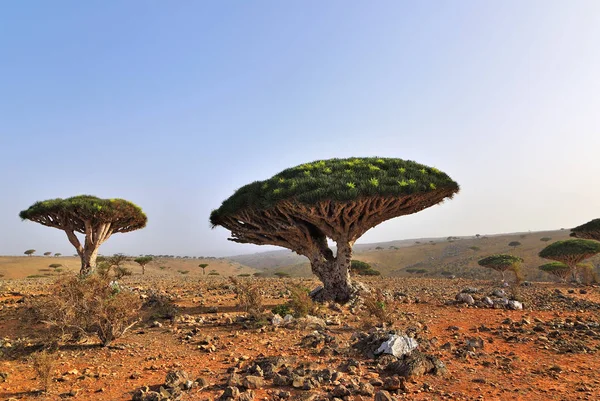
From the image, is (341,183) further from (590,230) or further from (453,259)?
(453,259)

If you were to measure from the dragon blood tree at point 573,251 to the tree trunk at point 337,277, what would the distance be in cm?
2398

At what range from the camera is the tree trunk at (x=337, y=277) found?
553 inches

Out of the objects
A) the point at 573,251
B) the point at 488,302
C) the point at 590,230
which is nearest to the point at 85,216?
the point at 488,302

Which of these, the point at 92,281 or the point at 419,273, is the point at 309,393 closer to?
the point at 92,281

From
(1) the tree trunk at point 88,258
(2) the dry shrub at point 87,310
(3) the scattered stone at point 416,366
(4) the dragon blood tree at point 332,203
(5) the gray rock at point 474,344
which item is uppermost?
(4) the dragon blood tree at point 332,203

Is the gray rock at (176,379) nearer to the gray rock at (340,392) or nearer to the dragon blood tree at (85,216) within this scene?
the gray rock at (340,392)

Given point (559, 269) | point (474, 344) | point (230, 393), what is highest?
point (230, 393)

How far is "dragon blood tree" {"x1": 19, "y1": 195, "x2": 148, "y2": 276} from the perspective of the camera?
717 inches

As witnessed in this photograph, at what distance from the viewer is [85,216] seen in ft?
61.0

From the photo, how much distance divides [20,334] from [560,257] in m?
35.8

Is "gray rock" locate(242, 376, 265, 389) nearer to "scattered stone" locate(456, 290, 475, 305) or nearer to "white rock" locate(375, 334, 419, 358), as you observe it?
"white rock" locate(375, 334, 419, 358)

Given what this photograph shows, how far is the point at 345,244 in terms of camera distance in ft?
46.6

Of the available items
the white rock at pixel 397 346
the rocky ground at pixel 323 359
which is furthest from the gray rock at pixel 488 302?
the white rock at pixel 397 346

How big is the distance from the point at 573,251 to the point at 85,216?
36.0m
